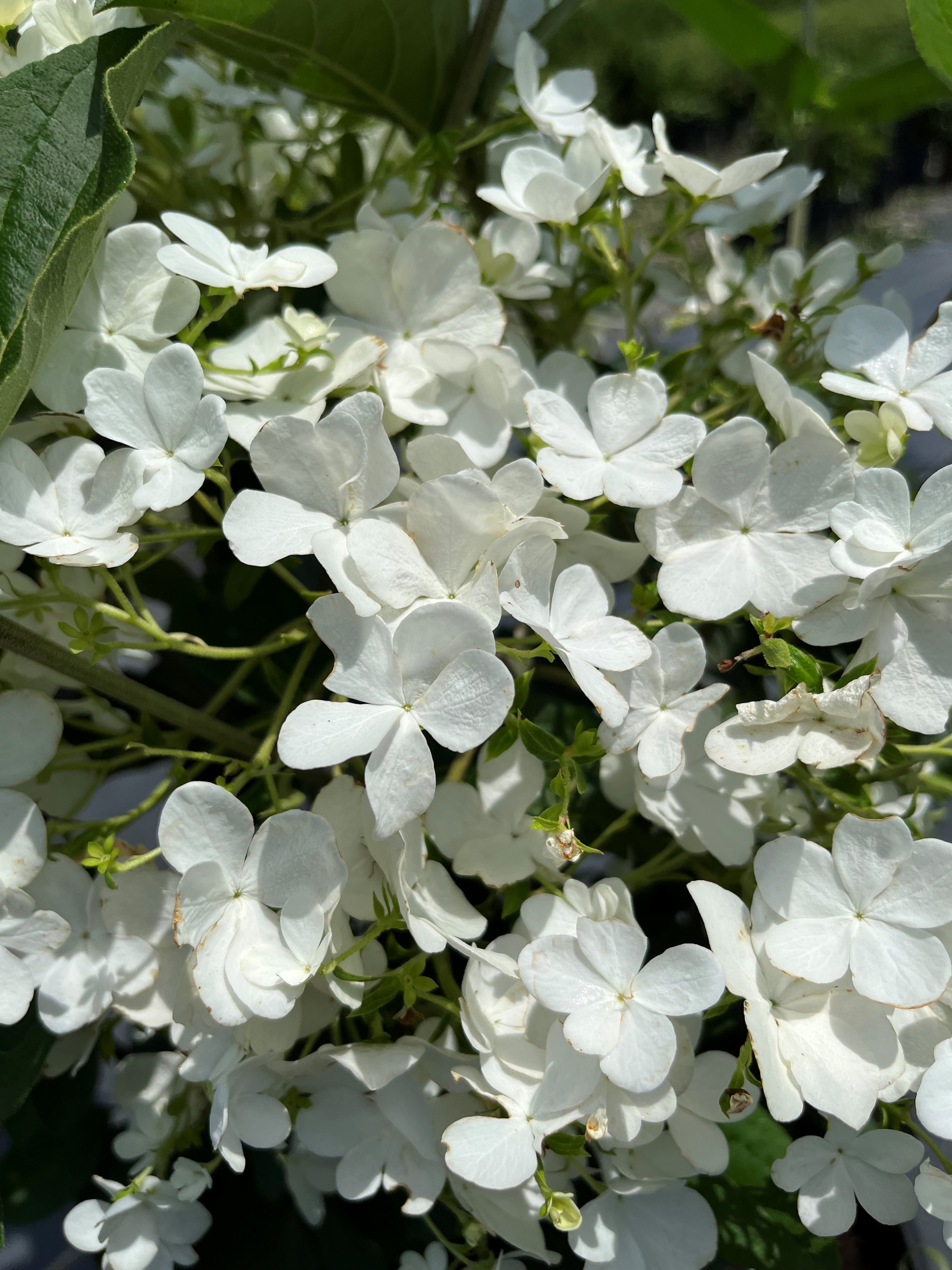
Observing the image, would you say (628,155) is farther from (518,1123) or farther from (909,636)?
(518,1123)

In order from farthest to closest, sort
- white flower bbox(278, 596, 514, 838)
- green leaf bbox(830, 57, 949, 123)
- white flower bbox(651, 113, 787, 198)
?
green leaf bbox(830, 57, 949, 123) → white flower bbox(651, 113, 787, 198) → white flower bbox(278, 596, 514, 838)

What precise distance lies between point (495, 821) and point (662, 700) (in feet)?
0.24

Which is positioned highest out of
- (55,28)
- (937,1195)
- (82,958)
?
(55,28)

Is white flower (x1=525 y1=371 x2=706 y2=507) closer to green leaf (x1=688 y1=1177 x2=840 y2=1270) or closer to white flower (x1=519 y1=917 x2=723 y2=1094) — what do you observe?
white flower (x1=519 y1=917 x2=723 y2=1094)

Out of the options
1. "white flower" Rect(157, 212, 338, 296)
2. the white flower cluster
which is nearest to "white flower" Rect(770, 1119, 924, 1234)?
the white flower cluster

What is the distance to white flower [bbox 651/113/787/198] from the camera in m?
0.38

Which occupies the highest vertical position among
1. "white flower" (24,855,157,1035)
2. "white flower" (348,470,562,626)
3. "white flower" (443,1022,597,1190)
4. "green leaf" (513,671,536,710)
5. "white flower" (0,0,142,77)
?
"white flower" (0,0,142,77)

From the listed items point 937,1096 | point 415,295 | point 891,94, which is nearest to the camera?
point 937,1096

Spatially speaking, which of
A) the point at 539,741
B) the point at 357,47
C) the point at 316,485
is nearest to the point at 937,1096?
the point at 539,741

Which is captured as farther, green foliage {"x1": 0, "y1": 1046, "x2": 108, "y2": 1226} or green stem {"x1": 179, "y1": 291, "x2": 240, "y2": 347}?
green foliage {"x1": 0, "y1": 1046, "x2": 108, "y2": 1226}

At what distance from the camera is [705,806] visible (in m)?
0.35

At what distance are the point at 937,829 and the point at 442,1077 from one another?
404 mm

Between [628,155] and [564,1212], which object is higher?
[628,155]

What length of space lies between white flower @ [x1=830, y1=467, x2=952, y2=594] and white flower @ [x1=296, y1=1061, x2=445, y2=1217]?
8.5 inches
